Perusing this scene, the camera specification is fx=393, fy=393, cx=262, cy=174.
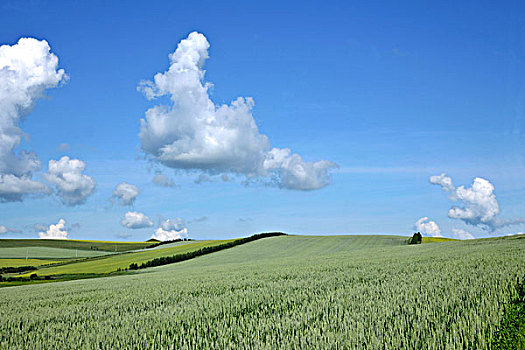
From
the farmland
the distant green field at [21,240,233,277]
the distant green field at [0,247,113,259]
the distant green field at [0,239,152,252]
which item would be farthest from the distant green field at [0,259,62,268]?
the farmland

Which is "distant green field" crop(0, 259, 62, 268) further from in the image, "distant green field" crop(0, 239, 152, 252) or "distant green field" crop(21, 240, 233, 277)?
"distant green field" crop(0, 239, 152, 252)

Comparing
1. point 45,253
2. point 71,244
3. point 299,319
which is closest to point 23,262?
point 45,253

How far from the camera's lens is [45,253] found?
82.8 meters

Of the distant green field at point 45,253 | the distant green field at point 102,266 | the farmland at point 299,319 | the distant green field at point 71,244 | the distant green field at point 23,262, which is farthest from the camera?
the distant green field at point 71,244

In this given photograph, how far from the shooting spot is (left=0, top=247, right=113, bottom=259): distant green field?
258 ft

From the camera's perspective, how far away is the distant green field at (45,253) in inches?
3097

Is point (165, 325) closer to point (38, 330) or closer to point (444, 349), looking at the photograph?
point (38, 330)

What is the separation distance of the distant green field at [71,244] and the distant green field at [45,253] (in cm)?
490

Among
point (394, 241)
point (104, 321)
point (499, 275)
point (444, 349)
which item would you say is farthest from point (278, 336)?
point (394, 241)

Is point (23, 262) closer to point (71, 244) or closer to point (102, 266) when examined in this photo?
point (102, 266)

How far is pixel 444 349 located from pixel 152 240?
111139mm

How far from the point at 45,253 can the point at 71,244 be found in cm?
1553

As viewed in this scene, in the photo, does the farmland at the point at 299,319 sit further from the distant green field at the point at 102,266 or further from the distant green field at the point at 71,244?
the distant green field at the point at 71,244

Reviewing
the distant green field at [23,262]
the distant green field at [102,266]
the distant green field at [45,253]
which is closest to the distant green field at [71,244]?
the distant green field at [45,253]
